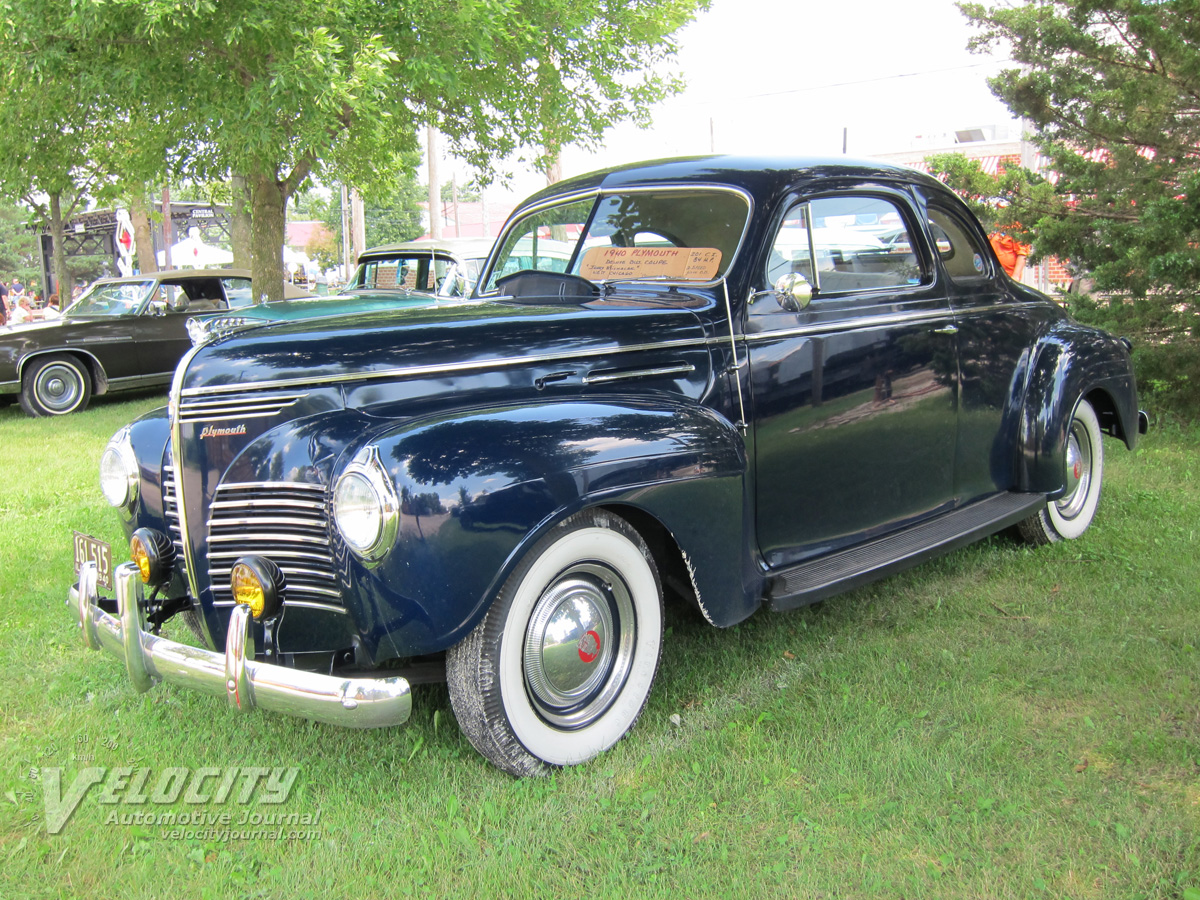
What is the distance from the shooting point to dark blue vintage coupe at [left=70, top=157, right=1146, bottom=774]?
2457 mm

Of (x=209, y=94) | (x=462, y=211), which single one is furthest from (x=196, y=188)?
(x=462, y=211)

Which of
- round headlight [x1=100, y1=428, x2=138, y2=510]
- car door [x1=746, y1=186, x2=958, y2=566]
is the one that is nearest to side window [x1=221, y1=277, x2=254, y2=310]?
round headlight [x1=100, y1=428, x2=138, y2=510]

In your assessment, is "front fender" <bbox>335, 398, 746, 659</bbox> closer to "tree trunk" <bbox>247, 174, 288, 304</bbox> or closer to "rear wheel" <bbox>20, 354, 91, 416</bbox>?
"tree trunk" <bbox>247, 174, 288, 304</bbox>

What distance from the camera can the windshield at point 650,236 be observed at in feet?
11.5

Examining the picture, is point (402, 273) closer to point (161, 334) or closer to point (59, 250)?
point (161, 334)

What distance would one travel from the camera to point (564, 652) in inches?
109


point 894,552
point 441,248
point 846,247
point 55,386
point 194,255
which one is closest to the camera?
point 894,552

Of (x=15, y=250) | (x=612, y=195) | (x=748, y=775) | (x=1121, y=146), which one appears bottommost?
(x=748, y=775)

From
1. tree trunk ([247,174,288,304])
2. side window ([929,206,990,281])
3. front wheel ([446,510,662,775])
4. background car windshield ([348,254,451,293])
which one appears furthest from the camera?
tree trunk ([247,174,288,304])

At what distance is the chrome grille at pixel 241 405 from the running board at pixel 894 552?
172cm

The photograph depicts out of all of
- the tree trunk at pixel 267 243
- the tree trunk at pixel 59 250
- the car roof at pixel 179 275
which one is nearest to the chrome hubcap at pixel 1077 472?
the tree trunk at pixel 267 243

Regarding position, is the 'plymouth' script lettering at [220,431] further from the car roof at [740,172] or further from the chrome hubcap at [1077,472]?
the chrome hubcap at [1077,472]

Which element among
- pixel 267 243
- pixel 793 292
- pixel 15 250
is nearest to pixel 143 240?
pixel 267 243

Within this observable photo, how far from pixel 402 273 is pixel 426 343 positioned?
7.73 meters
